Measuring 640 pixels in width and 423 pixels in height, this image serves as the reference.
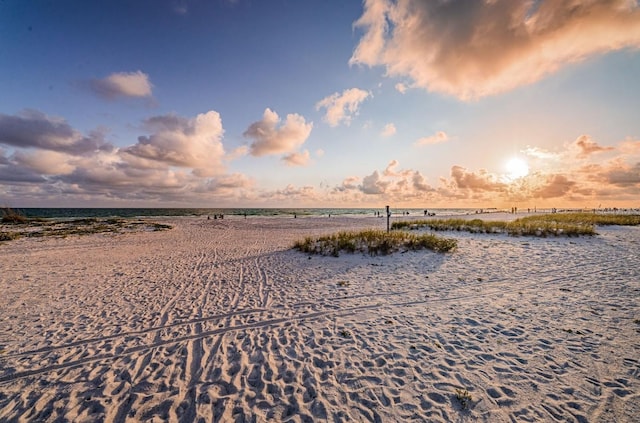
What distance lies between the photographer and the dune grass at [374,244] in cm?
1349

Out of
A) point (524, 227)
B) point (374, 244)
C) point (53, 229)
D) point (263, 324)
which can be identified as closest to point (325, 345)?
point (263, 324)

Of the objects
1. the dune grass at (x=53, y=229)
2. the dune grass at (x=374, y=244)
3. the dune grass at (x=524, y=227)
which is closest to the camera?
the dune grass at (x=374, y=244)

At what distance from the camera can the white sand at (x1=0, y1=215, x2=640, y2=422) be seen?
376 centimetres

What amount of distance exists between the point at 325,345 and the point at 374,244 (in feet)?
29.4

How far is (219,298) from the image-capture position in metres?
8.12

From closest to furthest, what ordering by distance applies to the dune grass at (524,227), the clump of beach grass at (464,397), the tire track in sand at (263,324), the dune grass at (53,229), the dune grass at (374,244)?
1. the clump of beach grass at (464,397)
2. the tire track in sand at (263,324)
3. the dune grass at (374,244)
4. the dune grass at (524,227)
5. the dune grass at (53,229)

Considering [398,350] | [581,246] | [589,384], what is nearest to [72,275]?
[398,350]

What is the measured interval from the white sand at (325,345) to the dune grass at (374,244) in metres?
2.63

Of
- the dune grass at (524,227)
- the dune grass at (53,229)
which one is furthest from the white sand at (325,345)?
the dune grass at (53,229)

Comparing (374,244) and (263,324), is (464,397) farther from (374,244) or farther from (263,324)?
(374,244)

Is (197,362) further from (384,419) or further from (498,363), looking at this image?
(498,363)

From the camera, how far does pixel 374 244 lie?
13.8 meters

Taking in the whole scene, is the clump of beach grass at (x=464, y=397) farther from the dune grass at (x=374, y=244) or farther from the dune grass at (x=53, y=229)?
the dune grass at (x=53, y=229)

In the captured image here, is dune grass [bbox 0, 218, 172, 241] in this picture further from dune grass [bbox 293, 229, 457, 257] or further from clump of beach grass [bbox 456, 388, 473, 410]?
clump of beach grass [bbox 456, 388, 473, 410]
